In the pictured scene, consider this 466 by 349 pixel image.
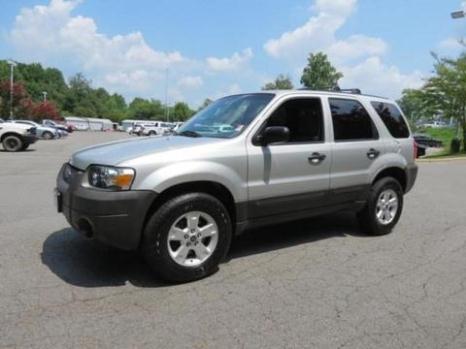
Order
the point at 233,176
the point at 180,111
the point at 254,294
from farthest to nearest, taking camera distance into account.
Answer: the point at 180,111 < the point at 233,176 < the point at 254,294

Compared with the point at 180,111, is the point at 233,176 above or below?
below

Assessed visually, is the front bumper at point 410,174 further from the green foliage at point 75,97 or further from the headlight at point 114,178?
the green foliage at point 75,97

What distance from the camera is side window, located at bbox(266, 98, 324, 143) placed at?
16.6 ft

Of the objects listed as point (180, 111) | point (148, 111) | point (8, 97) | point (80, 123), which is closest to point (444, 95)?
point (8, 97)

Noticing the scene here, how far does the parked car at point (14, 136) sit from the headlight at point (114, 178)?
61.3 ft

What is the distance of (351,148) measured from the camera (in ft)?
18.4

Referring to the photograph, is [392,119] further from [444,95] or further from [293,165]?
[444,95]

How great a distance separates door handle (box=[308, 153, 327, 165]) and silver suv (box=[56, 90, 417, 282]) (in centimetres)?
1

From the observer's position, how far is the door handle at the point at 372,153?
581 cm

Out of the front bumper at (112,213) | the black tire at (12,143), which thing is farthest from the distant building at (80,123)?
the front bumper at (112,213)

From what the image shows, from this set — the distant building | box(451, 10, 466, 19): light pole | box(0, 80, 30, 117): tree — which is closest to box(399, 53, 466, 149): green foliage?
box(451, 10, 466, 19): light pole

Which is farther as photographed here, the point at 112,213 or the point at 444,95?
the point at 444,95

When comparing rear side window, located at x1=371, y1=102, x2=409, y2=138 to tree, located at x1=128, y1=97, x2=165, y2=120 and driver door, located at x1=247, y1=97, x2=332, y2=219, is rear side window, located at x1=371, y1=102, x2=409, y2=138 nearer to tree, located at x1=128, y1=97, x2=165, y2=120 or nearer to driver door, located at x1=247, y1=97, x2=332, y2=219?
driver door, located at x1=247, y1=97, x2=332, y2=219

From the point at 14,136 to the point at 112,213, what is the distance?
1893cm
